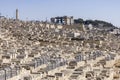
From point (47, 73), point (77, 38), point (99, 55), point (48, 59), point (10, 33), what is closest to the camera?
point (47, 73)

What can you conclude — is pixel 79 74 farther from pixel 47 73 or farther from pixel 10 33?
pixel 10 33

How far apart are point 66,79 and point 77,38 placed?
46.4 m

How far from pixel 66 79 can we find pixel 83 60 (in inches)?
447

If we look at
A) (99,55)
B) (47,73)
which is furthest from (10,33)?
(47,73)

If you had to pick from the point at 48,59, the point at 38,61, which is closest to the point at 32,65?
the point at 38,61

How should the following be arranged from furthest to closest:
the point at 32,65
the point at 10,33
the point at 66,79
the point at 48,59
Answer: the point at 10,33 → the point at 48,59 → the point at 32,65 → the point at 66,79

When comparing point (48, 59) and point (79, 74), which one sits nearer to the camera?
point (79, 74)

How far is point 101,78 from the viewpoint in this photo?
2605 centimetres

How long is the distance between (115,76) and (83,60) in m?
6.72

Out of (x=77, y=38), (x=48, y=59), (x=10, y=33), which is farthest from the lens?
(x=77, y=38)

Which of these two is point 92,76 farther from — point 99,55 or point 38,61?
point 99,55

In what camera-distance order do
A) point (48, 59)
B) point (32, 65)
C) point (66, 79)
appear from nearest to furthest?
1. point (66, 79)
2. point (32, 65)
3. point (48, 59)

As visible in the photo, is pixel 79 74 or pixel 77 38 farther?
pixel 77 38

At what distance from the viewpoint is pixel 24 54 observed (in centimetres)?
3638
